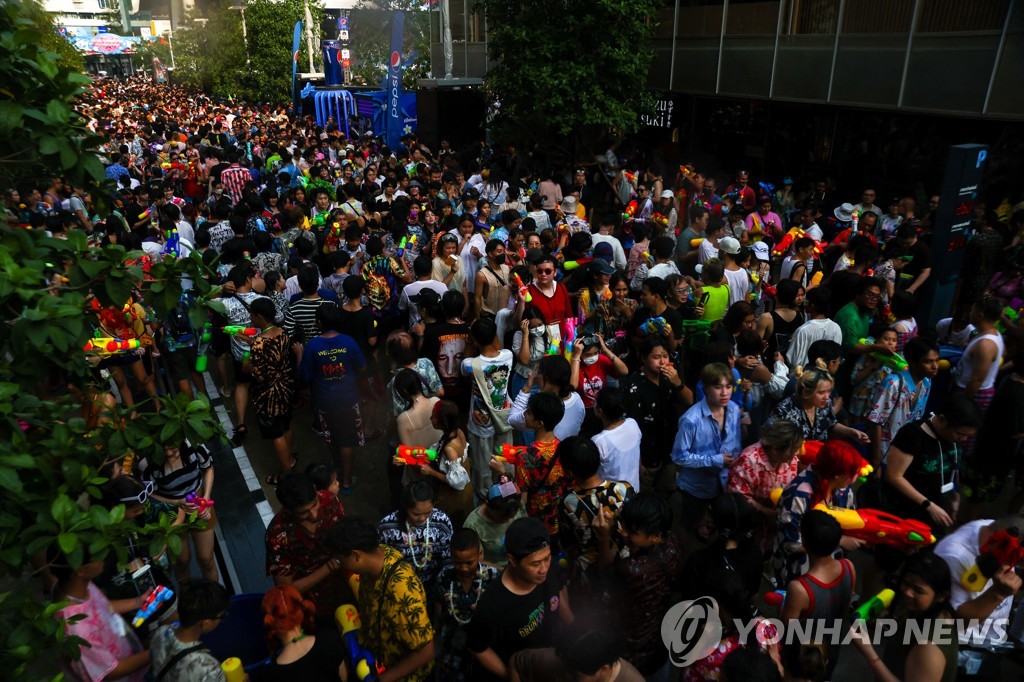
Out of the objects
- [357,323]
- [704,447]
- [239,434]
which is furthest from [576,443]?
[239,434]

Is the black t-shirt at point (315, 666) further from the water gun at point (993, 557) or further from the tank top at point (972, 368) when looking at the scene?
the tank top at point (972, 368)

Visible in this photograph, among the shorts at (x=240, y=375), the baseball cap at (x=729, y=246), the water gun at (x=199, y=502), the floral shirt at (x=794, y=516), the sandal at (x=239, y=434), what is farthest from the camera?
the baseball cap at (x=729, y=246)

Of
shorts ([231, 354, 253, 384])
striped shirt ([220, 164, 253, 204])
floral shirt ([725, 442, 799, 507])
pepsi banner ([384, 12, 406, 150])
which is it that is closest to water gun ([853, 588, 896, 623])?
floral shirt ([725, 442, 799, 507])

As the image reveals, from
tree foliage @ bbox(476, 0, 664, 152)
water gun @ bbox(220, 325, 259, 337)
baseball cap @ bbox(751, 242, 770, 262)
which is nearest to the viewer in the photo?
water gun @ bbox(220, 325, 259, 337)

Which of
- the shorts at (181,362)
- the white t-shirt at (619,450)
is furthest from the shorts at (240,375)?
the white t-shirt at (619,450)

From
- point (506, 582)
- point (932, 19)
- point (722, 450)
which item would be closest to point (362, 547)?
point (506, 582)

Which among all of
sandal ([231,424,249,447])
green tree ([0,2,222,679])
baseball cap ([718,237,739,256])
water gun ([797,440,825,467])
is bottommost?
sandal ([231,424,249,447])

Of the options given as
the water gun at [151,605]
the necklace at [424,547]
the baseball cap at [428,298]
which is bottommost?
the water gun at [151,605]

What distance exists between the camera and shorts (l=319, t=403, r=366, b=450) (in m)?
5.93

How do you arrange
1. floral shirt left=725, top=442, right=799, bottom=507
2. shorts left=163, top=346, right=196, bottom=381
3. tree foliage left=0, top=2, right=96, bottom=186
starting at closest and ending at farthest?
tree foliage left=0, top=2, right=96, bottom=186, floral shirt left=725, top=442, right=799, bottom=507, shorts left=163, top=346, right=196, bottom=381

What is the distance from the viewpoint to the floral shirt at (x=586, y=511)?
3.72 meters

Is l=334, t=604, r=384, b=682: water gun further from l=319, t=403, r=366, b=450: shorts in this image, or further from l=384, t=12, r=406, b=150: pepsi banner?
l=384, t=12, r=406, b=150: pepsi banner

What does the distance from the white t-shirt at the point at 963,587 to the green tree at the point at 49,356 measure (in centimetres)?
351

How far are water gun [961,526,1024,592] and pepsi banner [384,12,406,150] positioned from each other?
2011cm
